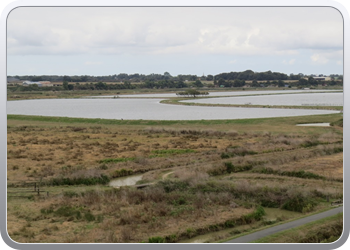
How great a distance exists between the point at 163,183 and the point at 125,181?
3.54m

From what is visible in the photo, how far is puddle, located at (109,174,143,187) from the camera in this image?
67.8ft

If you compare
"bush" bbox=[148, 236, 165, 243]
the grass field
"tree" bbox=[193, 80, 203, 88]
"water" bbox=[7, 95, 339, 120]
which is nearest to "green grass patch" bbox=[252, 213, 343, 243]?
the grass field

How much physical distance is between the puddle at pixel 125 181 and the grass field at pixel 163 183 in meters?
0.39

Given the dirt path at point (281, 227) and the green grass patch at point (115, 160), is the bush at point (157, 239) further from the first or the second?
the green grass patch at point (115, 160)

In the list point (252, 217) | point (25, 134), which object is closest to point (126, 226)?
point (252, 217)

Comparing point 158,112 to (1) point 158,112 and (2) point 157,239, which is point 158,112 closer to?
(1) point 158,112

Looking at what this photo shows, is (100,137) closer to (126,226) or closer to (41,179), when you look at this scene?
(41,179)

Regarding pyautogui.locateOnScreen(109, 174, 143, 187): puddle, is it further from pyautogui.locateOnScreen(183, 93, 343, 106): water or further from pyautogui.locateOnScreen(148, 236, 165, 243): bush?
pyautogui.locateOnScreen(183, 93, 343, 106): water

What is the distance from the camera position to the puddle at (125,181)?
67.8 ft

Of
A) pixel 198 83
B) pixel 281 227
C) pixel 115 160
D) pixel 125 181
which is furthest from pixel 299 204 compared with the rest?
pixel 198 83

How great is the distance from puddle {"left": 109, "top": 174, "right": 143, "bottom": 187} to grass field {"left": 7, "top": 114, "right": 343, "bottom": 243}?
392 mm

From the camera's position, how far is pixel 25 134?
39281 millimetres

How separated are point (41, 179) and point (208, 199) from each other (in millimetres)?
8996

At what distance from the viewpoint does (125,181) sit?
70.1ft
